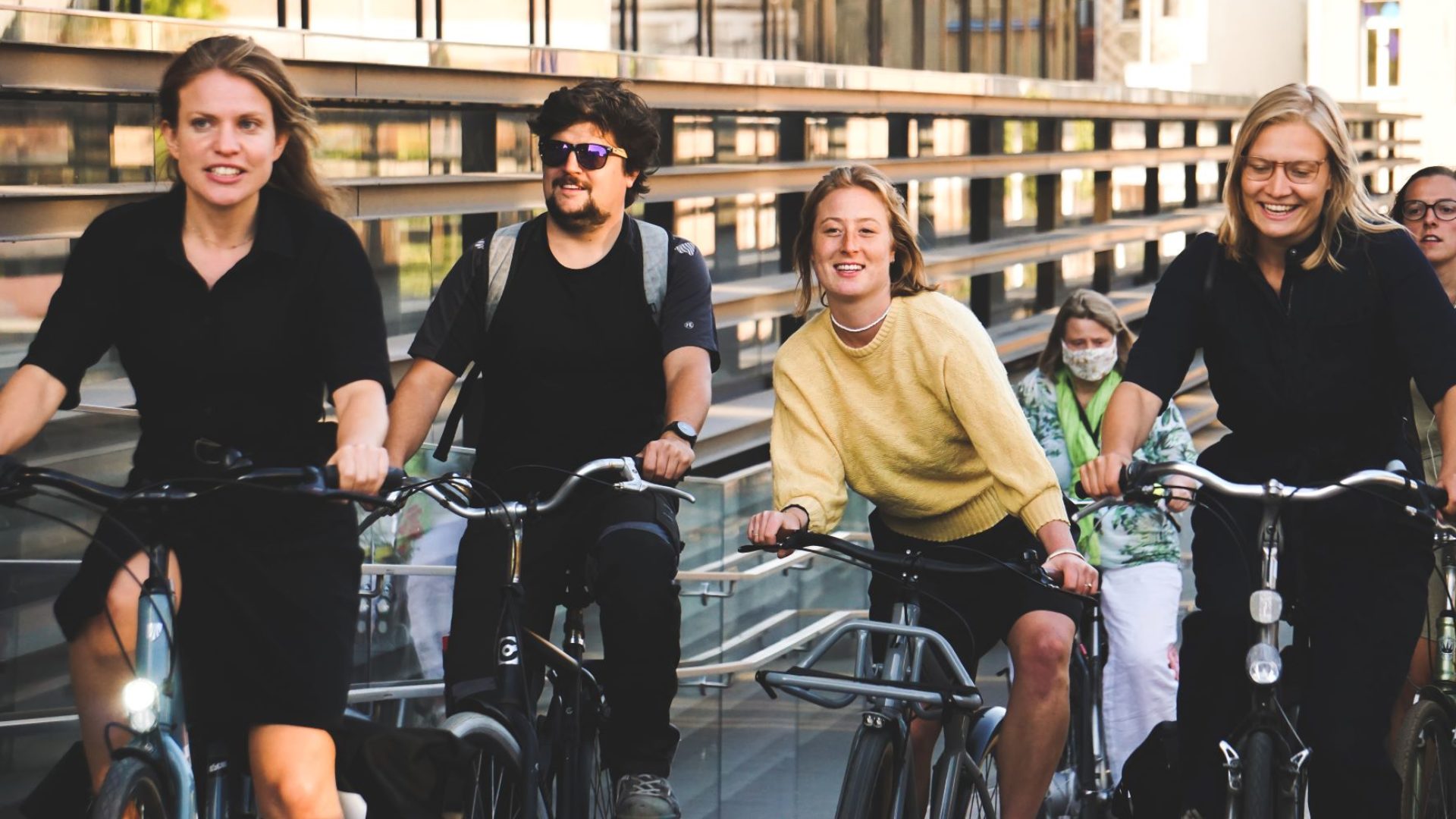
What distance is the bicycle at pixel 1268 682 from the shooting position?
15.1 feet

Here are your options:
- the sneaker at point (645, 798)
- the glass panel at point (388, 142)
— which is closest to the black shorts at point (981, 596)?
the sneaker at point (645, 798)

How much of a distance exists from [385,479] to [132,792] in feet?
2.39

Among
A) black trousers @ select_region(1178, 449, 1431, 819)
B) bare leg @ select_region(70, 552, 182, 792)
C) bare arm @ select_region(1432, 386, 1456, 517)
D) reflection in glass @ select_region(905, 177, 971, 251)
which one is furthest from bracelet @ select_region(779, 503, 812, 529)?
reflection in glass @ select_region(905, 177, 971, 251)

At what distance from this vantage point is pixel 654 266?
512cm

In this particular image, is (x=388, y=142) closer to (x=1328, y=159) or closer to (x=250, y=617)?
(x=1328, y=159)

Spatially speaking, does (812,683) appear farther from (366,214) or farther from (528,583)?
(366,214)

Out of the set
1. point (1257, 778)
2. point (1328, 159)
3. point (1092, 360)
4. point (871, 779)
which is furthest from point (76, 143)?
point (1257, 778)

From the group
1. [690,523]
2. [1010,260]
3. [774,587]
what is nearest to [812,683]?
[690,523]

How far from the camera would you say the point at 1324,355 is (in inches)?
192

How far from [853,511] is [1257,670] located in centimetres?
618

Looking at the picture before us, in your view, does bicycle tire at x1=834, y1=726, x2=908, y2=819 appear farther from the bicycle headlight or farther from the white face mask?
the white face mask

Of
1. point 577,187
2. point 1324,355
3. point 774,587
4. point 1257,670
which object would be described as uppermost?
point 577,187

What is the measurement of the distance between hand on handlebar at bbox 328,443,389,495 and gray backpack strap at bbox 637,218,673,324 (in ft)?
3.91

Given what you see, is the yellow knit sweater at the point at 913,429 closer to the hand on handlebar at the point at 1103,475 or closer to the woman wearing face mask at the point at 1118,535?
the hand on handlebar at the point at 1103,475
